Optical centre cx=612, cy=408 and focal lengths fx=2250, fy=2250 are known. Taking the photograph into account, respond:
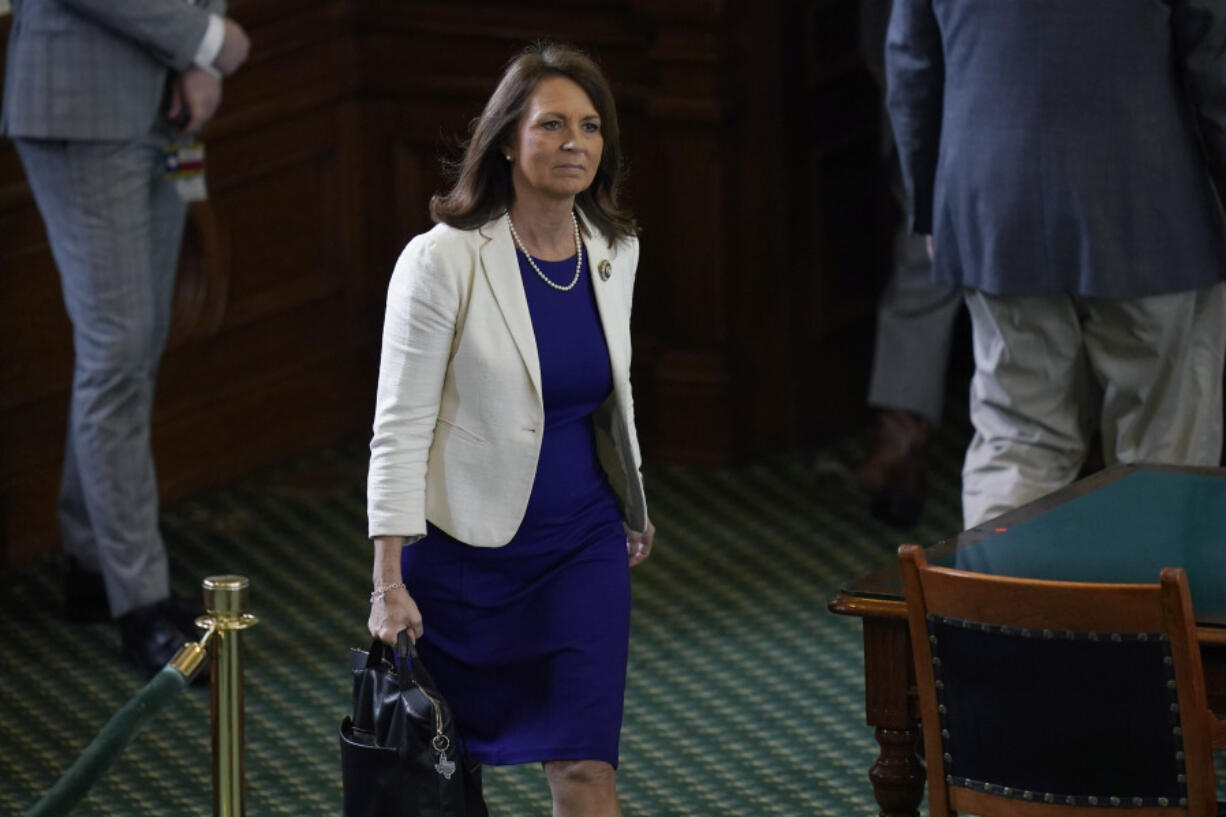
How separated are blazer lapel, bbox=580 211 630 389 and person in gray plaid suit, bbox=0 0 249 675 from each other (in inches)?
68.2

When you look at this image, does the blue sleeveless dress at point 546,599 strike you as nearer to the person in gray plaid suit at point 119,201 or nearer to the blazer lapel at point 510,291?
the blazer lapel at point 510,291

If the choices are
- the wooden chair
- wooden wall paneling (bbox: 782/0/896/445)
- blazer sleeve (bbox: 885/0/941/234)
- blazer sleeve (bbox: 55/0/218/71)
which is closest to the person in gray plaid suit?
blazer sleeve (bbox: 55/0/218/71)

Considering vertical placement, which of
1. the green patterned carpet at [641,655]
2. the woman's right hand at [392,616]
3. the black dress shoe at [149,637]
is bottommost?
the green patterned carpet at [641,655]

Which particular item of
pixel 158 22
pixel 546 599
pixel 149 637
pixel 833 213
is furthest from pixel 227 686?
pixel 833 213

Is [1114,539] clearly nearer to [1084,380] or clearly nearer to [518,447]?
[518,447]

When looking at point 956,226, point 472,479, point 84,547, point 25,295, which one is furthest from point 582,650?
point 25,295

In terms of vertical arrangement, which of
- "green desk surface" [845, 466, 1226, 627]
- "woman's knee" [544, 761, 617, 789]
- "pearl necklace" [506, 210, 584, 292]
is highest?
"pearl necklace" [506, 210, 584, 292]

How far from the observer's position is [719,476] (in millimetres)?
6562

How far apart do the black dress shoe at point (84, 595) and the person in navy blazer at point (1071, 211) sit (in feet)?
6.90

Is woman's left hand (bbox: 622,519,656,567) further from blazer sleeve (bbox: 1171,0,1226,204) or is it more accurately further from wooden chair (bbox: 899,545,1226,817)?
blazer sleeve (bbox: 1171,0,1226,204)

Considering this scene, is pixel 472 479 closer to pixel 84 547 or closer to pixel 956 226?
pixel 956 226

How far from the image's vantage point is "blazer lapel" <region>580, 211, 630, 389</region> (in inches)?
135

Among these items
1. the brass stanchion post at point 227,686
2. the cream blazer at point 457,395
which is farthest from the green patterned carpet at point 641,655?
the cream blazer at point 457,395

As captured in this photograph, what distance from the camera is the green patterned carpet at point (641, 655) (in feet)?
14.8
